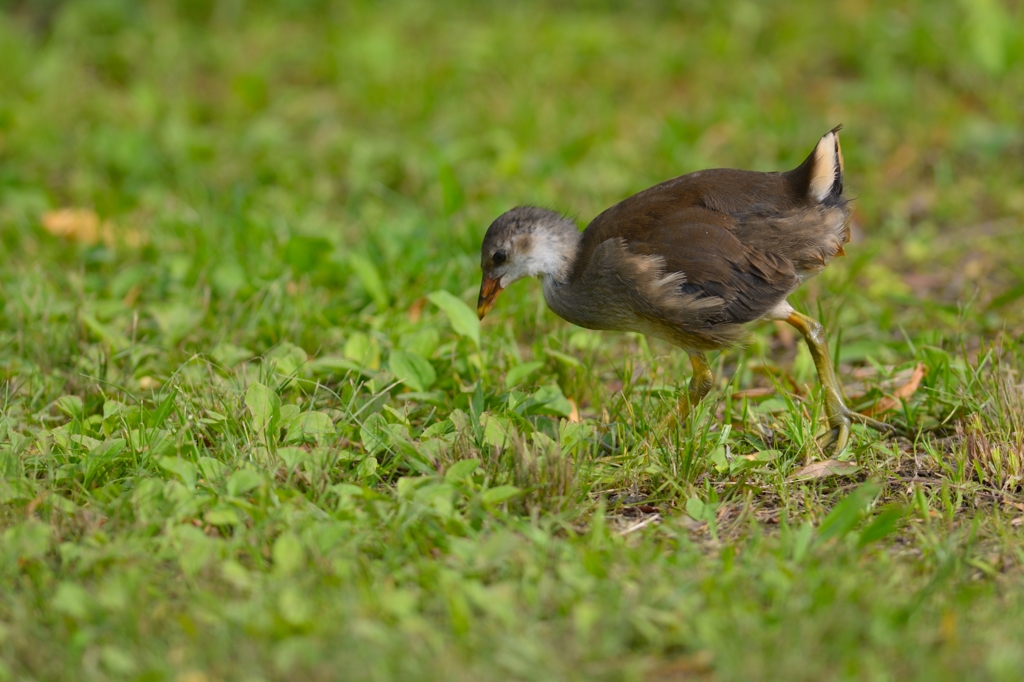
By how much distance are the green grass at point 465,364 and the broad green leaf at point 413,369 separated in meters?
0.01

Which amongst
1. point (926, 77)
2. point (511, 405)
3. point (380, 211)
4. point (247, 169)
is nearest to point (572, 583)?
point (511, 405)

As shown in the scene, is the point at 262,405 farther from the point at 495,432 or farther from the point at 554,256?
the point at 554,256

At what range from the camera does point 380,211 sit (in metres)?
5.73

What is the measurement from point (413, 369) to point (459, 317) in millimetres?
307

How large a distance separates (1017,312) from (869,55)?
3.04 meters

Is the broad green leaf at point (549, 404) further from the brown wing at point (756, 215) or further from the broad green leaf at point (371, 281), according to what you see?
the broad green leaf at point (371, 281)

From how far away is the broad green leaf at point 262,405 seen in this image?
3424 mm

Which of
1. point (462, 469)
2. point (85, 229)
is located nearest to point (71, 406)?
point (462, 469)

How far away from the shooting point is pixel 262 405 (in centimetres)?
346

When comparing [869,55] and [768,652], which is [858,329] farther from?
[869,55]

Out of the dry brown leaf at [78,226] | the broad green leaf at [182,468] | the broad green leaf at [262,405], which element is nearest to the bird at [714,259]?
the broad green leaf at [262,405]

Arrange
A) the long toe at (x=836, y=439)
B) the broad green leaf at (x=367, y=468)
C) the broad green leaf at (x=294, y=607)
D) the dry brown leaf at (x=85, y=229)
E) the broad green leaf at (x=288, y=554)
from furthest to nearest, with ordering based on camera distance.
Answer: the dry brown leaf at (x=85, y=229) < the long toe at (x=836, y=439) < the broad green leaf at (x=367, y=468) < the broad green leaf at (x=288, y=554) < the broad green leaf at (x=294, y=607)

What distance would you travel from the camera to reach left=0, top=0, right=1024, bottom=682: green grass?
2.53m

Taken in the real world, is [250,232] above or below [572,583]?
above
